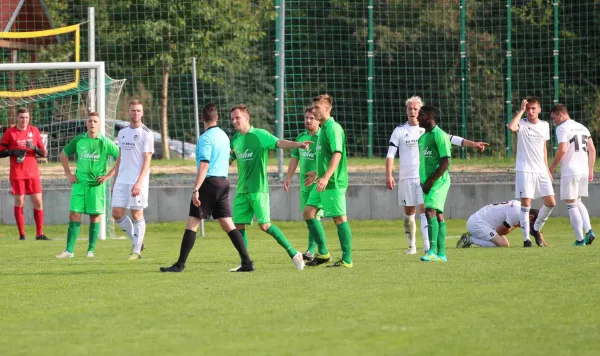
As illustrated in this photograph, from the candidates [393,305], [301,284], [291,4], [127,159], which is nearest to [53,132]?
[291,4]

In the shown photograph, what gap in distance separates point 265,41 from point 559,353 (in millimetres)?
22208

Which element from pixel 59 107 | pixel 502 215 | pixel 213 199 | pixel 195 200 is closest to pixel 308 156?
pixel 213 199

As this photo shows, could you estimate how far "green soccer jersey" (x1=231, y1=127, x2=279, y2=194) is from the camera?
11.9 metres

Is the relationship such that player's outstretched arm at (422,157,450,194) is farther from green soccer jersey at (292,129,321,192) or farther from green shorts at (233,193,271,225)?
green shorts at (233,193,271,225)

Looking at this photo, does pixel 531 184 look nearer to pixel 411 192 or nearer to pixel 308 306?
pixel 411 192

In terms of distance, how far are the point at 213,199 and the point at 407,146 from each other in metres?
4.57

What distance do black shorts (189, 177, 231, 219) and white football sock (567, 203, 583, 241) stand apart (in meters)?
5.74

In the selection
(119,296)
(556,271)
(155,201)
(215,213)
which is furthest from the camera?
(155,201)

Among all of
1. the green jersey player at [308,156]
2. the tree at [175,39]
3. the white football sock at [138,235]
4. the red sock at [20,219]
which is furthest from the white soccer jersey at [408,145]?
the tree at [175,39]

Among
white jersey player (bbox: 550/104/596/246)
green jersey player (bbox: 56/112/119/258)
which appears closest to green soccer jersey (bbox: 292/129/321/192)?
green jersey player (bbox: 56/112/119/258)

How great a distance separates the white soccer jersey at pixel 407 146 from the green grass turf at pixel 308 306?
6.46 feet

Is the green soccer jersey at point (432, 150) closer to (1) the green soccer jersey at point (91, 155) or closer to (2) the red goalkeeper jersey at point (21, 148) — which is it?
(1) the green soccer jersey at point (91, 155)

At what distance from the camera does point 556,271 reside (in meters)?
10.5

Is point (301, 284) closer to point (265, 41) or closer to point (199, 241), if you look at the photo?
point (199, 241)
